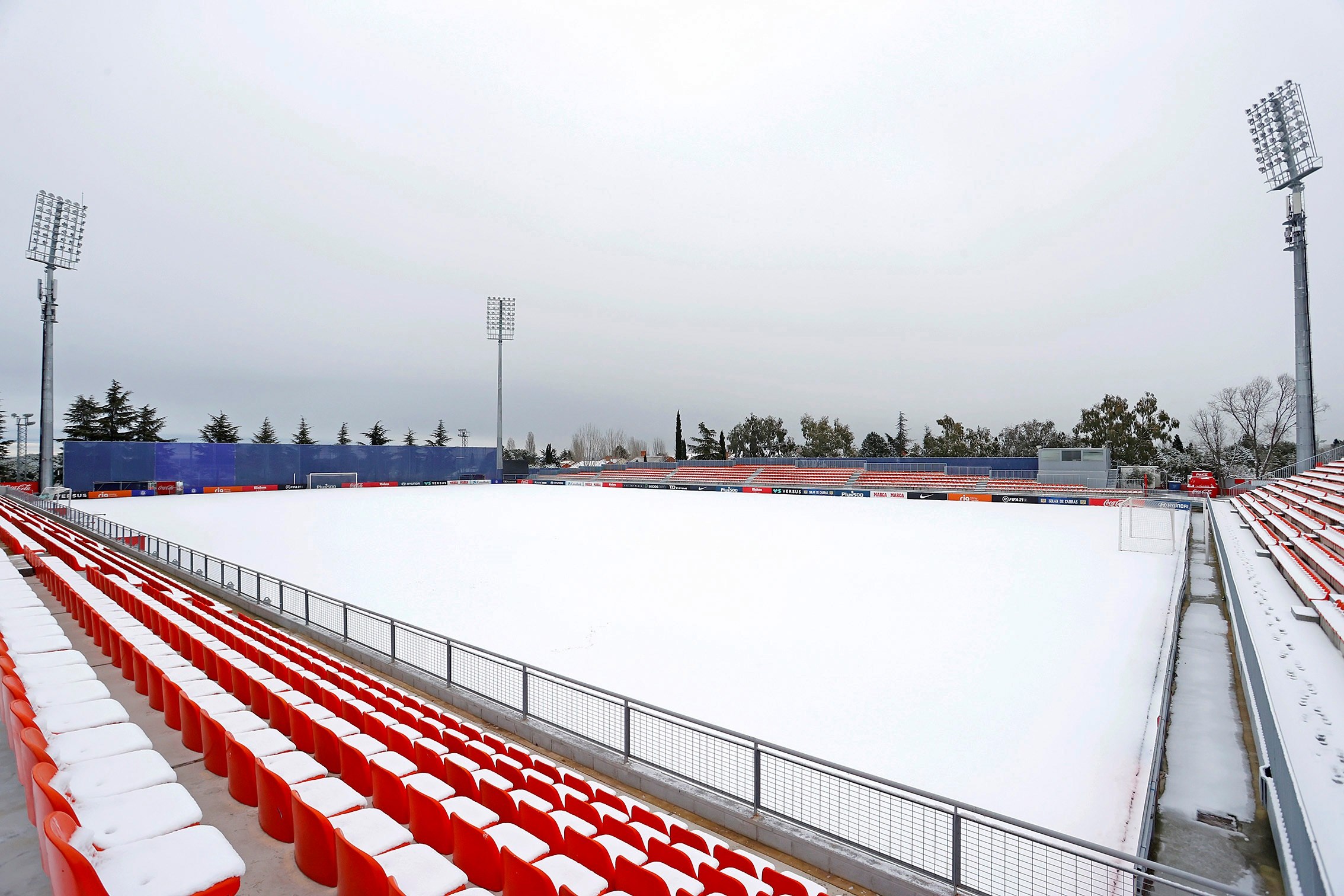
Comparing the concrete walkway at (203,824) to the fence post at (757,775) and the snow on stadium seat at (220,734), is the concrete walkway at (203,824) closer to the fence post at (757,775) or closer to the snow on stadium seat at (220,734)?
the snow on stadium seat at (220,734)

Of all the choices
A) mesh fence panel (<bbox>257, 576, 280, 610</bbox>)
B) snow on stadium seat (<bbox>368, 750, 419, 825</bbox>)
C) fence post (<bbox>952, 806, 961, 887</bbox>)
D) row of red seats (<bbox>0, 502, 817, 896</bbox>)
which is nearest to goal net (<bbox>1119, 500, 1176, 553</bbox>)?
fence post (<bbox>952, 806, 961, 887</bbox>)

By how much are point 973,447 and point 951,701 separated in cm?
7149

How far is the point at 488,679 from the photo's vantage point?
788cm

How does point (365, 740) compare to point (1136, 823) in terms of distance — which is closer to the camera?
point (365, 740)

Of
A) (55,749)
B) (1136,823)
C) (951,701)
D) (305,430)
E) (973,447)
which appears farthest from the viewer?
(305,430)

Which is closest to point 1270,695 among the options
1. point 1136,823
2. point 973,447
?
point 1136,823

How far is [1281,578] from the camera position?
41.5ft

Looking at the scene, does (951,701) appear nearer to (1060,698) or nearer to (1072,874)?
(1060,698)

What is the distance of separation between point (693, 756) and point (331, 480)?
49.6 metres

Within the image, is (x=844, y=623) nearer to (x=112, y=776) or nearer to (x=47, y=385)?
(x=112, y=776)

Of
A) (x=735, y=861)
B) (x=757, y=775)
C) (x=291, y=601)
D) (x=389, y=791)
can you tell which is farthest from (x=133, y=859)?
(x=291, y=601)

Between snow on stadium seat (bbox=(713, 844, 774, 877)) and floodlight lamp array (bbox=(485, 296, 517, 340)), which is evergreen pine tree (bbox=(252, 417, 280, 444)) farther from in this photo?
snow on stadium seat (bbox=(713, 844, 774, 877))

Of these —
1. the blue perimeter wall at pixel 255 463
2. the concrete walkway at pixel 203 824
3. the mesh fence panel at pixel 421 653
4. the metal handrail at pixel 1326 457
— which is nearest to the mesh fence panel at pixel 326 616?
the mesh fence panel at pixel 421 653

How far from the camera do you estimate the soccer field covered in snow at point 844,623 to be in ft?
21.2
